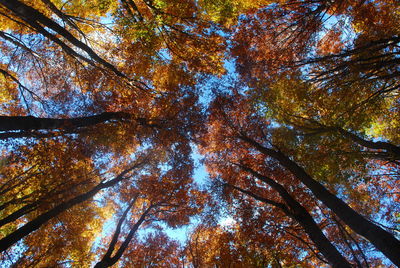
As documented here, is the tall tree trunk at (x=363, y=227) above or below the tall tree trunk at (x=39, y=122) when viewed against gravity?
below

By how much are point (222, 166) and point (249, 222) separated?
384cm

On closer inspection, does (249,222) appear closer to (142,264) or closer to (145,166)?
(145,166)

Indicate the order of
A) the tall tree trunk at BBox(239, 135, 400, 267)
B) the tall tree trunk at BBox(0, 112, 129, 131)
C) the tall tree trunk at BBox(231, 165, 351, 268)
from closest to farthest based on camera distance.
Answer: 1. the tall tree trunk at BBox(239, 135, 400, 267)
2. the tall tree trunk at BBox(0, 112, 129, 131)
3. the tall tree trunk at BBox(231, 165, 351, 268)

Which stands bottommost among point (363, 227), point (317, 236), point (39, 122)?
point (363, 227)

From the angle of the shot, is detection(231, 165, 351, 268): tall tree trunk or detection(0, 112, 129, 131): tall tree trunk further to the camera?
detection(231, 165, 351, 268): tall tree trunk

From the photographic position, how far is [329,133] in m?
8.26

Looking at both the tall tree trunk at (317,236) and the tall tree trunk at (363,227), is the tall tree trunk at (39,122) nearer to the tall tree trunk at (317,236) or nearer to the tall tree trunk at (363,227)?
the tall tree trunk at (317,236)

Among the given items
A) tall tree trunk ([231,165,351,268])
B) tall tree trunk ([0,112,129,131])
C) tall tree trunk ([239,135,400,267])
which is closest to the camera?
tall tree trunk ([239,135,400,267])

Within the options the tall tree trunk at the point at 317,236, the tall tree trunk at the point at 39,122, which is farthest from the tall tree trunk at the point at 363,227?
the tall tree trunk at the point at 39,122

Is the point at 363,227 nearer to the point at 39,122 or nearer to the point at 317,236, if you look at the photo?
the point at 317,236

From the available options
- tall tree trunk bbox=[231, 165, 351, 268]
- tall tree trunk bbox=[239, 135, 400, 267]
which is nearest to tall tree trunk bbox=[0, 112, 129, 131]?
tall tree trunk bbox=[231, 165, 351, 268]

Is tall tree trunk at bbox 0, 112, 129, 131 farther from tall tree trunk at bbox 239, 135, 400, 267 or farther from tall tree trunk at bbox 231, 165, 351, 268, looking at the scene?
tall tree trunk at bbox 239, 135, 400, 267

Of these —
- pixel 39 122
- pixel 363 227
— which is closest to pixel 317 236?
pixel 363 227

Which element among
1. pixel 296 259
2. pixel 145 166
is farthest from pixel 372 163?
pixel 145 166
